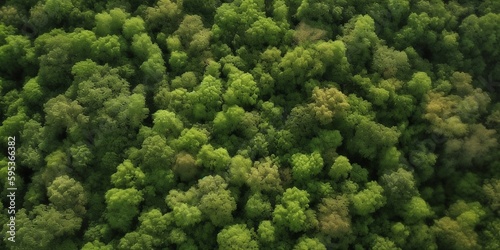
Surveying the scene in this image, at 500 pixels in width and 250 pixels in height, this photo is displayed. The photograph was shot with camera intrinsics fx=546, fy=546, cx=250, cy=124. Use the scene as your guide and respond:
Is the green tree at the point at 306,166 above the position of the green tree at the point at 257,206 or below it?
above

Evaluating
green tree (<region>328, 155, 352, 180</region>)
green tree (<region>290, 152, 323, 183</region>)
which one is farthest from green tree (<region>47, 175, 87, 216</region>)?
green tree (<region>328, 155, 352, 180</region>)

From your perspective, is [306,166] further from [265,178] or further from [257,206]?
[257,206]

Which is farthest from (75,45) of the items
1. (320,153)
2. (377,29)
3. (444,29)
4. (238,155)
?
(444,29)

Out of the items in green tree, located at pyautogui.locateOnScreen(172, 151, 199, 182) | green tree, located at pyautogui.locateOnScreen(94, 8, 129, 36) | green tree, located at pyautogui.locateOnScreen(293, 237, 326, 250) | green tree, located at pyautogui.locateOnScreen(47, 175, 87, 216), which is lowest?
green tree, located at pyautogui.locateOnScreen(293, 237, 326, 250)

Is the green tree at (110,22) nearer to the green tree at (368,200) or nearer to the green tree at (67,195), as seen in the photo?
the green tree at (67,195)

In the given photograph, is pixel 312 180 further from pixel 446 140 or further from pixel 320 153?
pixel 446 140

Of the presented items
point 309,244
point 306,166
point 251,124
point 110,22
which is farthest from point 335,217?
point 110,22

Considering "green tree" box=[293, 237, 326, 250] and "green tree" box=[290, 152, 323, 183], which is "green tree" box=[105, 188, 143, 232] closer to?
"green tree" box=[290, 152, 323, 183]

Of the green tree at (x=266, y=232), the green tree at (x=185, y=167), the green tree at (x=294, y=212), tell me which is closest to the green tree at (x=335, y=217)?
the green tree at (x=294, y=212)
